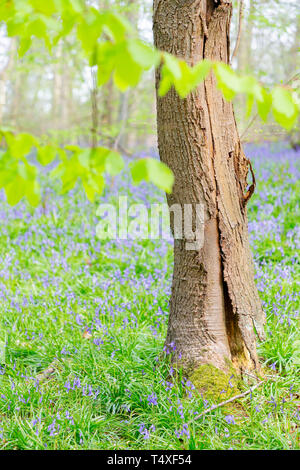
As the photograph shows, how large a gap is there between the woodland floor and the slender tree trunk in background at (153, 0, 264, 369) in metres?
0.29

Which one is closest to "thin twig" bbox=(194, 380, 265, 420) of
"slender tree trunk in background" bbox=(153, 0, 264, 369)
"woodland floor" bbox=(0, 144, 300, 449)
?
"woodland floor" bbox=(0, 144, 300, 449)

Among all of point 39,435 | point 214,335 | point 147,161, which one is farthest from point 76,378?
point 147,161

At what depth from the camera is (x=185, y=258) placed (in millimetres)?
2844

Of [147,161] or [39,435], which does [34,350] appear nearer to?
[39,435]

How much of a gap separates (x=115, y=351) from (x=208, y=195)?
54.5 inches

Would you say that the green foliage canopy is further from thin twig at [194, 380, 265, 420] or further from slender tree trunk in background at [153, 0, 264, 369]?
thin twig at [194, 380, 265, 420]

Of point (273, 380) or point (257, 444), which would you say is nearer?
point (257, 444)

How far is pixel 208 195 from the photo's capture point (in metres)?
2.71

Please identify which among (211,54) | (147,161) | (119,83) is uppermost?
(211,54)

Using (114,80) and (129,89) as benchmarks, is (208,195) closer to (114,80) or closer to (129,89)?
(114,80)

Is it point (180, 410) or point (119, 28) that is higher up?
point (119, 28)

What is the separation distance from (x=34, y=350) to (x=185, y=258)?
5.08 ft
